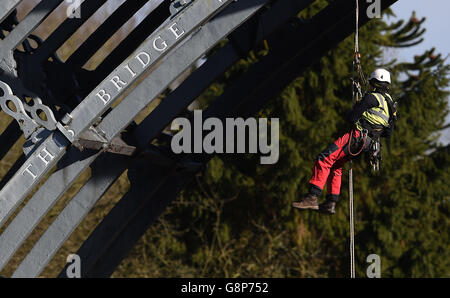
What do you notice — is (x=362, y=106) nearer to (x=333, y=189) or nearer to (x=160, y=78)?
(x=333, y=189)

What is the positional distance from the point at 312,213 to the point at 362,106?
10.9m

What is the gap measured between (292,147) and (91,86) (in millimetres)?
9214

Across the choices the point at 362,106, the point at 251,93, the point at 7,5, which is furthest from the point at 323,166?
the point at 7,5

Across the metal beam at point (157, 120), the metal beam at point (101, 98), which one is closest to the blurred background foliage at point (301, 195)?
the metal beam at point (157, 120)

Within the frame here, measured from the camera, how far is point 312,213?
18625mm

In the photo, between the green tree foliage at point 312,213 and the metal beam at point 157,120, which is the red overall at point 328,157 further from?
the green tree foliage at point 312,213

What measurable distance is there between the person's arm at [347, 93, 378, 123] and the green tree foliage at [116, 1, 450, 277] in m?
10.1

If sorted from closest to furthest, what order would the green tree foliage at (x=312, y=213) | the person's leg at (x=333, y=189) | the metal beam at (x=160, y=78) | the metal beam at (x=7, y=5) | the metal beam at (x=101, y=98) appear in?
the metal beam at (x=7, y=5) < the metal beam at (x=101, y=98) < the metal beam at (x=160, y=78) < the person's leg at (x=333, y=189) < the green tree foliage at (x=312, y=213)

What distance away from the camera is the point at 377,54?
60.3ft

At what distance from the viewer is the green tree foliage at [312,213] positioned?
18391 mm

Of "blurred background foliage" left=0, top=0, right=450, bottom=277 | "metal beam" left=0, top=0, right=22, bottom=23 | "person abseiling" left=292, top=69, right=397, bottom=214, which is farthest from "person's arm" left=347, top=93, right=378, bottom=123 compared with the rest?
"blurred background foliage" left=0, top=0, right=450, bottom=277

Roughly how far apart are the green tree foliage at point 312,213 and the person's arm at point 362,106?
33.3ft
